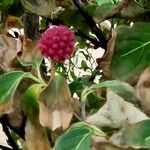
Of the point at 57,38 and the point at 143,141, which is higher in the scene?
the point at 57,38

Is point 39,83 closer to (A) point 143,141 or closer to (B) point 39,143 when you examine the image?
(B) point 39,143

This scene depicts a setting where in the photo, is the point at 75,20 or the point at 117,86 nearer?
the point at 117,86

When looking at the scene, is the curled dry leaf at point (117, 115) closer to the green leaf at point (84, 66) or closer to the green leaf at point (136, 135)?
the green leaf at point (136, 135)

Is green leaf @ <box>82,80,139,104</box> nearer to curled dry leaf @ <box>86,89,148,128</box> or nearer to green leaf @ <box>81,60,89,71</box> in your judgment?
curled dry leaf @ <box>86,89,148,128</box>

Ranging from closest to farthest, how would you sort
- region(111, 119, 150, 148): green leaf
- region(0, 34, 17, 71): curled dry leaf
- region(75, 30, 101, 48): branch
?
region(111, 119, 150, 148): green leaf → region(0, 34, 17, 71): curled dry leaf → region(75, 30, 101, 48): branch

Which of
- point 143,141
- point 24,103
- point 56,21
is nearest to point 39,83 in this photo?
point 24,103

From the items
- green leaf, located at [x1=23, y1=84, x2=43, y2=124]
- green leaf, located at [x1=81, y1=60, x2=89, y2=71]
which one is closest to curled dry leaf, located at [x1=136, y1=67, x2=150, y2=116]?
green leaf, located at [x1=23, y1=84, x2=43, y2=124]

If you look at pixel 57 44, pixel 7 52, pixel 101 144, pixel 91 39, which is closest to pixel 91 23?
pixel 91 39
